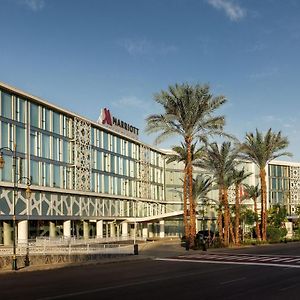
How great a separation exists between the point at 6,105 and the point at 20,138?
4.22m

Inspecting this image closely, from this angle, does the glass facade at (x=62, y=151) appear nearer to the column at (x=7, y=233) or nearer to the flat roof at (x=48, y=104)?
the flat roof at (x=48, y=104)

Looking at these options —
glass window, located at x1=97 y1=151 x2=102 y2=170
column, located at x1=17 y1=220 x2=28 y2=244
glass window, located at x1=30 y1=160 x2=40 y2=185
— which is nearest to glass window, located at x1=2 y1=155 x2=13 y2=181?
glass window, located at x1=30 y1=160 x2=40 y2=185

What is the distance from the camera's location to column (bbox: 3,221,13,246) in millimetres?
59062

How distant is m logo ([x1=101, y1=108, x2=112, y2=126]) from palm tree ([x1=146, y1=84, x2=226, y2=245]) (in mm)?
30511

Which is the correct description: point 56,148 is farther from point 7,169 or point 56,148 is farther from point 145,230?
point 145,230

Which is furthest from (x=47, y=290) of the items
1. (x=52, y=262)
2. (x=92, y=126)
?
(x=92, y=126)

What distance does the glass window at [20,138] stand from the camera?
58875mm

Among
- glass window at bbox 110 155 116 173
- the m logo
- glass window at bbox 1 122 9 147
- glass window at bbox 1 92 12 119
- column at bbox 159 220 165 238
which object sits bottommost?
column at bbox 159 220 165 238

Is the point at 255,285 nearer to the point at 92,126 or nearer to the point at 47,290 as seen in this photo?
the point at 47,290

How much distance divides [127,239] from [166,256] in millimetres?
29446

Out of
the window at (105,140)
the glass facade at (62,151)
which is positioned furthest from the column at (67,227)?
the window at (105,140)

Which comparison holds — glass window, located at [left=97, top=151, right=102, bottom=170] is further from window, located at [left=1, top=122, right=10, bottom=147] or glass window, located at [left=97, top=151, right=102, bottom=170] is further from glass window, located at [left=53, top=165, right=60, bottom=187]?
window, located at [left=1, top=122, right=10, bottom=147]

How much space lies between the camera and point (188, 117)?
50281mm

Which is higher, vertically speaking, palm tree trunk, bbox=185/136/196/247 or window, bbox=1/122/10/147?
window, bbox=1/122/10/147
